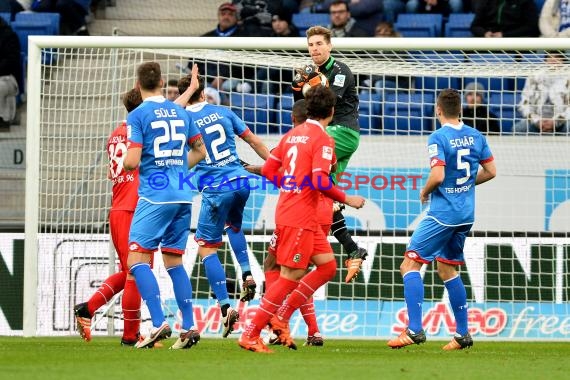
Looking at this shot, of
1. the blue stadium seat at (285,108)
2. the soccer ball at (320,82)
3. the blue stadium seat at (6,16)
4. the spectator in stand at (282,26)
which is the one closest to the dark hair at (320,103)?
the soccer ball at (320,82)

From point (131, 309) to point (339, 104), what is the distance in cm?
257

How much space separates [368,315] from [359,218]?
1.26 m

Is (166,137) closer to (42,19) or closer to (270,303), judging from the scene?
(270,303)

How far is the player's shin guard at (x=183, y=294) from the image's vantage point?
9641 mm

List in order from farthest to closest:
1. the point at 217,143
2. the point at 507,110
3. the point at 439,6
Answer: the point at 439,6 < the point at 507,110 < the point at 217,143

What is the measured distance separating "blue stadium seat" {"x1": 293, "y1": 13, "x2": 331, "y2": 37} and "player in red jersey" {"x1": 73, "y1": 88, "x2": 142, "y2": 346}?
7512 mm

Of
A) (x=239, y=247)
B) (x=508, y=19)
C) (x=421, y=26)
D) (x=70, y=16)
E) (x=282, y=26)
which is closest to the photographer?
(x=239, y=247)

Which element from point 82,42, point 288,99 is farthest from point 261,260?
point 82,42

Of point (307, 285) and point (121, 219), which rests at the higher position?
point (121, 219)

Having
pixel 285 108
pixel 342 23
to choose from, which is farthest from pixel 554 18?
pixel 285 108

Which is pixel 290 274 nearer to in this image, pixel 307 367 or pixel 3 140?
pixel 307 367

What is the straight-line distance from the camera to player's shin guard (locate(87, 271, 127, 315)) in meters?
10.3

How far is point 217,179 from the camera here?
1075 centimetres

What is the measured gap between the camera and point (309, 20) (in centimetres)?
1752
